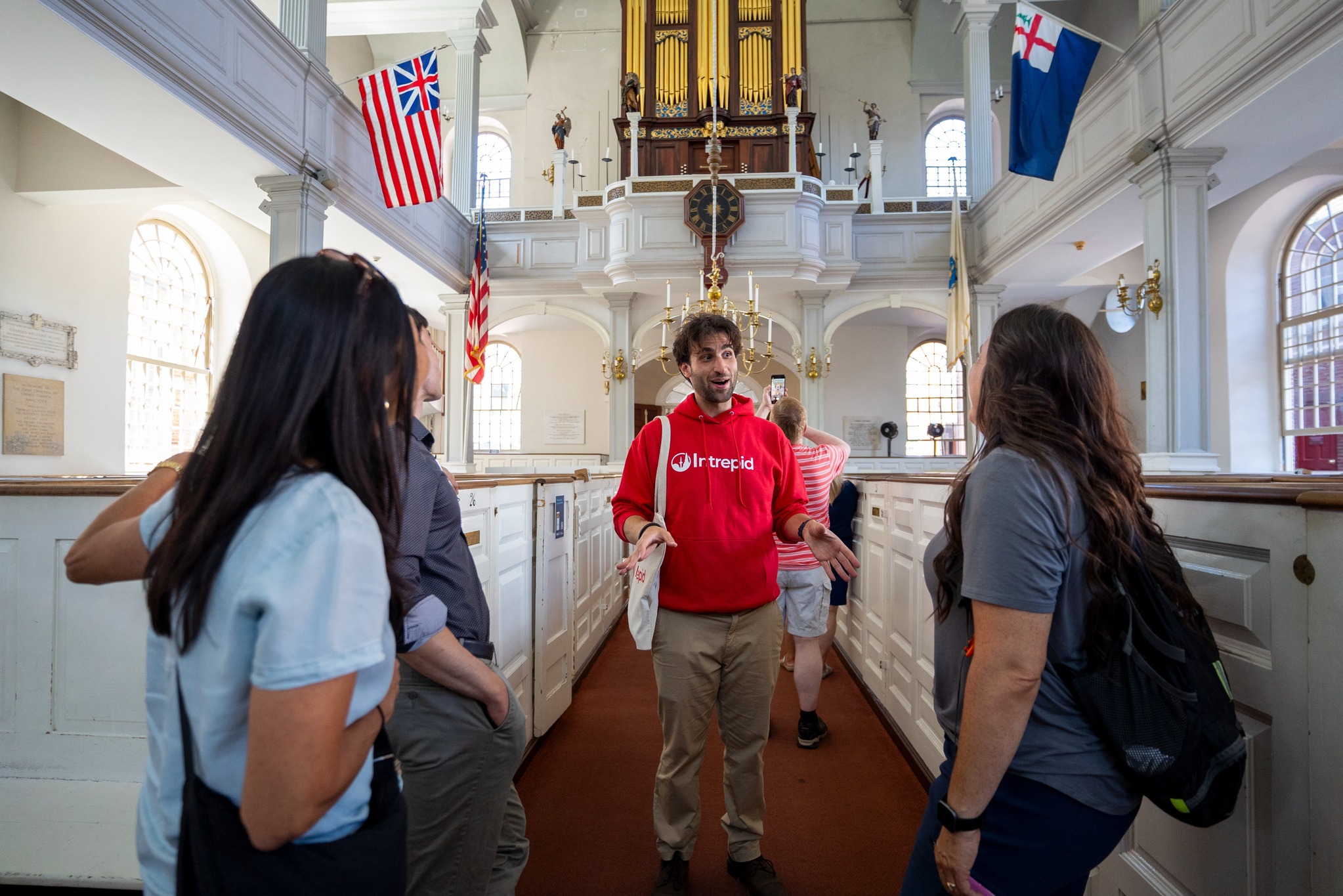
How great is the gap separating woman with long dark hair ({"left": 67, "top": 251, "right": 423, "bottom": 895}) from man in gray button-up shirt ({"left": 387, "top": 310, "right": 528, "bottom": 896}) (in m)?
0.46

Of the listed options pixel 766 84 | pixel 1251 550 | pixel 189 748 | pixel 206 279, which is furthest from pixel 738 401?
pixel 766 84

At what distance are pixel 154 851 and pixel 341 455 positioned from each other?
0.47 meters

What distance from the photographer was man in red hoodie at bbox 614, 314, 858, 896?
2.14 m

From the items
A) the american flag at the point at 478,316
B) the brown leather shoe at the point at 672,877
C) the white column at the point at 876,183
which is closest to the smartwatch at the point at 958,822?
the brown leather shoe at the point at 672,877

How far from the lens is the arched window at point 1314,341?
7.98 metres

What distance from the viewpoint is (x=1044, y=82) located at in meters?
5.86

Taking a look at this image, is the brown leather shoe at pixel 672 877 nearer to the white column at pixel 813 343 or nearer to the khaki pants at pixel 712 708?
the khaki pants at pixel 712 708

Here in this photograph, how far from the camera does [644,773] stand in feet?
10.3

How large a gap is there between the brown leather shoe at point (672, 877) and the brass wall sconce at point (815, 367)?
331 inches

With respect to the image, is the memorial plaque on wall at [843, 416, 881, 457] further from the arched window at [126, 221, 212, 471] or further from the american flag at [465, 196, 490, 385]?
the arched window at [126, 221, 212, 471]

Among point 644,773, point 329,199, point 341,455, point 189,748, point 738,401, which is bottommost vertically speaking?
point 644,773

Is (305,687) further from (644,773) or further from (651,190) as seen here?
(651,190)

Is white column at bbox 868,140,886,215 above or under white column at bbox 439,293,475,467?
above

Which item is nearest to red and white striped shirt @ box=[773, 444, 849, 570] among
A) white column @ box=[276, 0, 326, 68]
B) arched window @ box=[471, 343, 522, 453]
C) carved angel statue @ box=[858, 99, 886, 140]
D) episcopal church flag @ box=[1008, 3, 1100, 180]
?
episcopal church flag @ box=[1008, 3, 1100, 180]
